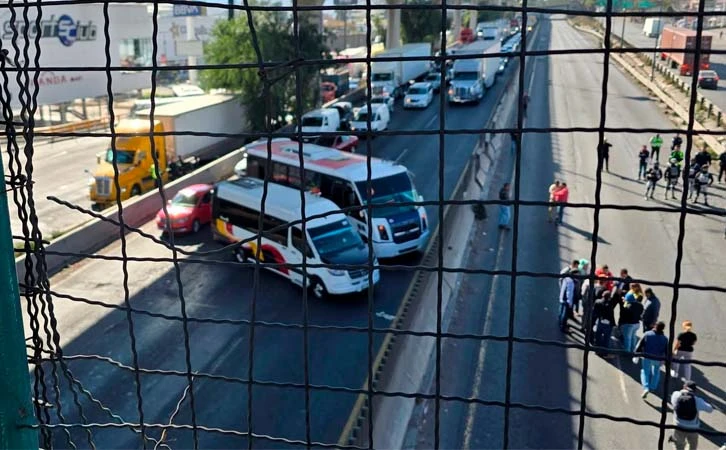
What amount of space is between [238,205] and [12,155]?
9361 mm

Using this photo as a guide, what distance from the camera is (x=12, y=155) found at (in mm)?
2457

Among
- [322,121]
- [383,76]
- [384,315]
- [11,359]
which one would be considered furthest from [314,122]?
[11,359]

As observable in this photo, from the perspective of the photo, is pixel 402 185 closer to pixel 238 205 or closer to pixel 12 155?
pixel 238 205

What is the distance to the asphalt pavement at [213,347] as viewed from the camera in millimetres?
7109

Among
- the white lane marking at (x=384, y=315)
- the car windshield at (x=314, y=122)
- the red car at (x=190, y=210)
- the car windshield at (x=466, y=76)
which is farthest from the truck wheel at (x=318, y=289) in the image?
the car windshield at (x=466, y=76)

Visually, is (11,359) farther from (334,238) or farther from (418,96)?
(418,96)

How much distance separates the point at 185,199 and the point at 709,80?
16509 millimetres

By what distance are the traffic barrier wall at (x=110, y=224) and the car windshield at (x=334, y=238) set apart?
2876 mm

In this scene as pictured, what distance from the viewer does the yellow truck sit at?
16.0 meters

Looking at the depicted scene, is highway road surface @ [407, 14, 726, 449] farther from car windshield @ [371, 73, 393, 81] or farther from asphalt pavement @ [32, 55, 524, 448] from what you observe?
car windshield @ [371, 73, 393, 81]

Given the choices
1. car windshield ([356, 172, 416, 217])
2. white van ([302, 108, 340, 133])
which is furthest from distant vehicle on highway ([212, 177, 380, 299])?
white van ([302, 108, 340, 133])

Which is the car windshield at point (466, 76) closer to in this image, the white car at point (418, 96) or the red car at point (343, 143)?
the white car at point (418, 96)

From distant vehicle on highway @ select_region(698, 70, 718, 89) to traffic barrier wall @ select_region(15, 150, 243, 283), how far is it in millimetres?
13795

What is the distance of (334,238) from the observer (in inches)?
410
